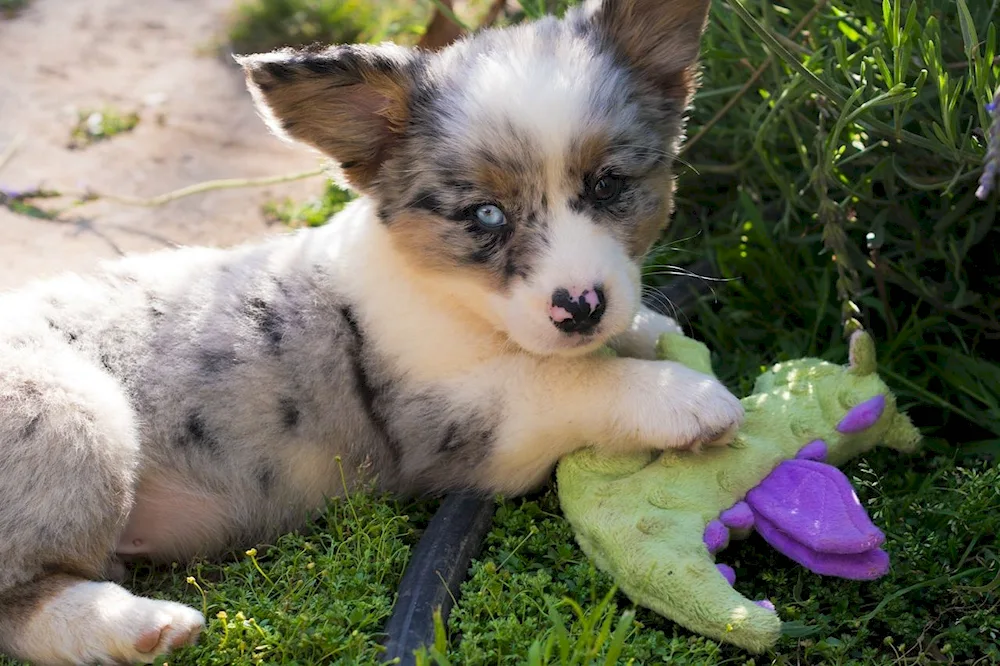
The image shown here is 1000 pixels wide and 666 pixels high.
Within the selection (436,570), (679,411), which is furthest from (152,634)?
(679,411)

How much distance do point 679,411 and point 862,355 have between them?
2.14 feet

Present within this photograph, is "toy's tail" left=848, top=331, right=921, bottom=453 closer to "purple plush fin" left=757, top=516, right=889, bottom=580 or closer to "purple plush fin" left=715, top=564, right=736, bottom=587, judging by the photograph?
"purple plush fin" left=757, top=516, right=889, bottom=580

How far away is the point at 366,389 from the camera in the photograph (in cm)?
354

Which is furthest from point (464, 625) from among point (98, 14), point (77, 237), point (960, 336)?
point (98, 14)

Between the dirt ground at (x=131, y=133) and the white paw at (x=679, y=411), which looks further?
the dirt ground at (x=131, y=133)

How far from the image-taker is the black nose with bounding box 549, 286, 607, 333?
2998 mm

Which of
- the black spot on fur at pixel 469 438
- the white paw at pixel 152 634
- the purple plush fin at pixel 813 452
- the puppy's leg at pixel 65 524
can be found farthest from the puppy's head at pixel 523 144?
the white paw at pixel 152 634

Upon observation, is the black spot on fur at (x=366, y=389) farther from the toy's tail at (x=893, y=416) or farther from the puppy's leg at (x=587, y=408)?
the toy's tail at (x=893, y=416)

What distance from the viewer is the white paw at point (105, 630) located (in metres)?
2.92

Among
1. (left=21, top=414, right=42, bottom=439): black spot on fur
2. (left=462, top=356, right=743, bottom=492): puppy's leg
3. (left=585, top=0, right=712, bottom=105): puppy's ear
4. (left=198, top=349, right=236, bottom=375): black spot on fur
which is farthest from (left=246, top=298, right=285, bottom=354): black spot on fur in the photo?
(left=585, top=0, right=712, bottom=105): puppy's ear

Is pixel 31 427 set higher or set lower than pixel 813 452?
lower

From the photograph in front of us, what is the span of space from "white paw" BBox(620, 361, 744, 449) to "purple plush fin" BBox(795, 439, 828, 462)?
8.5 inches

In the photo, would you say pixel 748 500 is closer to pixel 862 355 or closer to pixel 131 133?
pixel 862 355

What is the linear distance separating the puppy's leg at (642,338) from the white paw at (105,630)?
5.54ft
